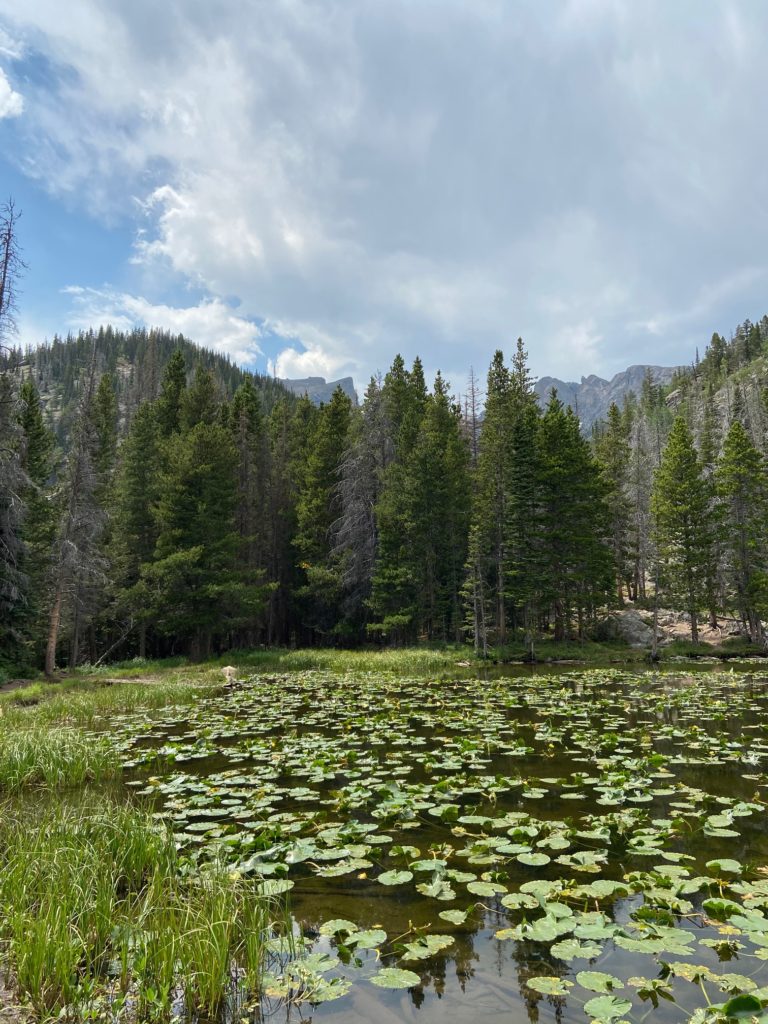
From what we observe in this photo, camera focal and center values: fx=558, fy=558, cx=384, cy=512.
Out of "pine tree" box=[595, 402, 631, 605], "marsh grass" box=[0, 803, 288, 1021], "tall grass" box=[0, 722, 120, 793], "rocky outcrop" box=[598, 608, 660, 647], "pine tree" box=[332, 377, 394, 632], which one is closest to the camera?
"marsh grass" box=[0, 803, 288, 1021]

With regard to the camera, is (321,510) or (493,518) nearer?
(493,518)

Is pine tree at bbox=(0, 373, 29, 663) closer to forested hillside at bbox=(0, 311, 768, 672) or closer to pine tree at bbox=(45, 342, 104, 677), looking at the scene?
pine tree at bbox=(45, 342, 104, 677)

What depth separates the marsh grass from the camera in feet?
9.94

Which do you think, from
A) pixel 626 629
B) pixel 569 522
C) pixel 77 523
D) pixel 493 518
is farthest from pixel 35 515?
pixel 626 629

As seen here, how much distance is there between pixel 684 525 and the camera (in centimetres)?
3497

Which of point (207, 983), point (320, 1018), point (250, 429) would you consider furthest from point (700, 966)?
point (250, 429)

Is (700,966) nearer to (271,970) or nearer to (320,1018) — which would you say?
(320,1018)

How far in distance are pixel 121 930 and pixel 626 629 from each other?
123 ft

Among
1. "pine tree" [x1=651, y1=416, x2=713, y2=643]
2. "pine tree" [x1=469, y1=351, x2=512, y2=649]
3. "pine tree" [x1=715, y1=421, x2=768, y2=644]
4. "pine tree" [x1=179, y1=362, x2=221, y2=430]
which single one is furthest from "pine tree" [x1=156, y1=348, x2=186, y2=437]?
"pine tree" [x1=715, y1=421, x2=768, y2=644]

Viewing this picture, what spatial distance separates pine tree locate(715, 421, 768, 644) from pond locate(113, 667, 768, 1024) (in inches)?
1025

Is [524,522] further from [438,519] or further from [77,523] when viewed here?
[77,523]

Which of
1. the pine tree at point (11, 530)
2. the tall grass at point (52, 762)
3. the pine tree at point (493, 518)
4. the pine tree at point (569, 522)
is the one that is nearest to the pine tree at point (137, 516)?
the pine tree at point (11, 530)

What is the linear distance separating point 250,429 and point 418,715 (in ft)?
99.9

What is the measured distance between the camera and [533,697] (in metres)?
14.9
